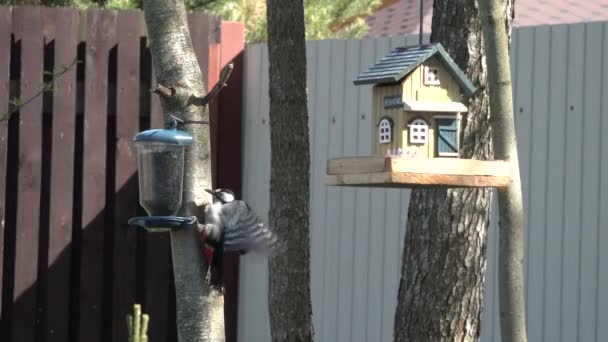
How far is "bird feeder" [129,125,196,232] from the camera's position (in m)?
3.87

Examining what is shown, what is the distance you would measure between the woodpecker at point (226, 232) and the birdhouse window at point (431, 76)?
32.9 inches

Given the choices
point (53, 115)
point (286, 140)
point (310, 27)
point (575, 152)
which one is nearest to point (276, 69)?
point (286, 140)

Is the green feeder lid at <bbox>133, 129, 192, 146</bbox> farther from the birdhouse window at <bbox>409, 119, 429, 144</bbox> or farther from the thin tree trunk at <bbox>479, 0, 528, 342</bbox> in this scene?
the thin tree trunk at <bbox>479, 0, 528, 342</bbox>

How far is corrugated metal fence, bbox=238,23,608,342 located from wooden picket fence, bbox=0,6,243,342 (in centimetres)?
72

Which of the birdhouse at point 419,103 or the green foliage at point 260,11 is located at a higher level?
the green foliage at point 260,11

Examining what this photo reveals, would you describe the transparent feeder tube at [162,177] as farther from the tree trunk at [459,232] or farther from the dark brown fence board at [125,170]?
the dark brown fence board at [125,170]

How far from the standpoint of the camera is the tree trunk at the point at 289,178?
16.1ft

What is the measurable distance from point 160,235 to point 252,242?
3041 mm

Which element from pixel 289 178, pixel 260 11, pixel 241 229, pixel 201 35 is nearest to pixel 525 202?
pixel 289 178

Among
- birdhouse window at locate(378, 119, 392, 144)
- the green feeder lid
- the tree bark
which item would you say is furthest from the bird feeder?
birdhouse window at locate(378, 119, 392, 144)

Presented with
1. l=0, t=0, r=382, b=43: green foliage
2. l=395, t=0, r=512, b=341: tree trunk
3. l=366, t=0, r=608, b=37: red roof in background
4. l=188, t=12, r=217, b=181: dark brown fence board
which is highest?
l=366, t=0, r=608, b=37: red roof in background

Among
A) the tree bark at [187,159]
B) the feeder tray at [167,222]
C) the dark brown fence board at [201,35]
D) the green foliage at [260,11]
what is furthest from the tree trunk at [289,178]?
the green foliage at [260,11]

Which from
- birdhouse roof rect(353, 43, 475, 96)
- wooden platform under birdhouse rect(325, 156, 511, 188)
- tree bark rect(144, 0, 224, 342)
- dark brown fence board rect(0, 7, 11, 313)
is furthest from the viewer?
dark brown fence board rect(0, 7, 11, 313)

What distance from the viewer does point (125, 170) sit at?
7078 millimetres
